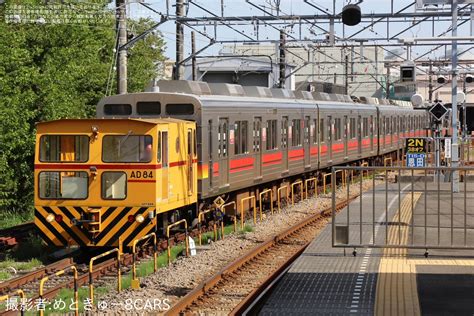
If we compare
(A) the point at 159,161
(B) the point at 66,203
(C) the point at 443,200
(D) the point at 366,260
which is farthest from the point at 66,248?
(C) the point at 443,200

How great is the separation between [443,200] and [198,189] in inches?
187

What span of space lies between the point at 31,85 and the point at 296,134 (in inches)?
301

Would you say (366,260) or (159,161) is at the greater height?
(159,161)

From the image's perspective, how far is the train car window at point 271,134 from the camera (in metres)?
23.6

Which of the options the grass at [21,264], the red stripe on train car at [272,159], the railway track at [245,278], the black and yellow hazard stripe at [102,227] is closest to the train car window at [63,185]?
the black and yellow hazard stripe at [102,227]

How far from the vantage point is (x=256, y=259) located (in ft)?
54.1

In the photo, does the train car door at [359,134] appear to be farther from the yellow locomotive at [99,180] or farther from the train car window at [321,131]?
the yellow locomotive at [99,180]

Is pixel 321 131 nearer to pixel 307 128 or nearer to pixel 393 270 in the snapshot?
pixel 307 128

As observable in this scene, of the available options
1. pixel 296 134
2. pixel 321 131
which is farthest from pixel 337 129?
pixel 296 134

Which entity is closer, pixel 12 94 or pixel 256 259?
pixel 256 259

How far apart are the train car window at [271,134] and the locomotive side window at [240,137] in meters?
2.13

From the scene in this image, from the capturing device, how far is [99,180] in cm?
1560

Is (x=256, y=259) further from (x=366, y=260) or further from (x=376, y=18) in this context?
(x=376, y=18)

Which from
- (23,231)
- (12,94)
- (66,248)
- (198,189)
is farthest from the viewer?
(12,94)
